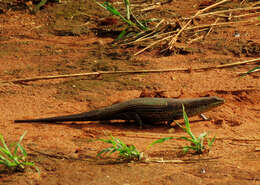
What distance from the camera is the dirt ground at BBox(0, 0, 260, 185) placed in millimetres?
3531

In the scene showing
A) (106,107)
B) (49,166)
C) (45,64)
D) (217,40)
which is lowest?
(49,166)

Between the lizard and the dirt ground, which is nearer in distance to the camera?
the dirt ground

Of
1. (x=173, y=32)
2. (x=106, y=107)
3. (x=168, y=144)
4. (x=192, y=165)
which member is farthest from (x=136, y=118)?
(x=173, y=32)

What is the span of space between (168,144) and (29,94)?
252 centimetres

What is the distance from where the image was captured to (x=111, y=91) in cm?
576

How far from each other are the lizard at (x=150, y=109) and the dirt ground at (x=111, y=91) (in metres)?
0.14

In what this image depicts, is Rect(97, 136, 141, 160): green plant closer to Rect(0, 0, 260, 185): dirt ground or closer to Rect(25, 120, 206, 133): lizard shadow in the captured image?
Rect(0, 0, 260, 185): dirt ground

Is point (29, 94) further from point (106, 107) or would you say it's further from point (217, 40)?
point (217, 40)

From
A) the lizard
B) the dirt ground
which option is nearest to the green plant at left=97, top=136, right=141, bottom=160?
the dirt ground

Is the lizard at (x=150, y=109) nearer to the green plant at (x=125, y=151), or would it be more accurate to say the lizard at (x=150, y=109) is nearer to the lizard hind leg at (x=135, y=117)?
the lizard hind leg at (x=135, y=117)

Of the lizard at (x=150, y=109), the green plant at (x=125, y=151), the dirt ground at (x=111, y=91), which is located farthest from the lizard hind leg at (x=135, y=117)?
the green plant at (x=125, y=151)

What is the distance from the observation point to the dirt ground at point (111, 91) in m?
3.53

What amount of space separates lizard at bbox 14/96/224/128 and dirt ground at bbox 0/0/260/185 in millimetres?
141

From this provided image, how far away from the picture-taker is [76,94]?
225 inches
